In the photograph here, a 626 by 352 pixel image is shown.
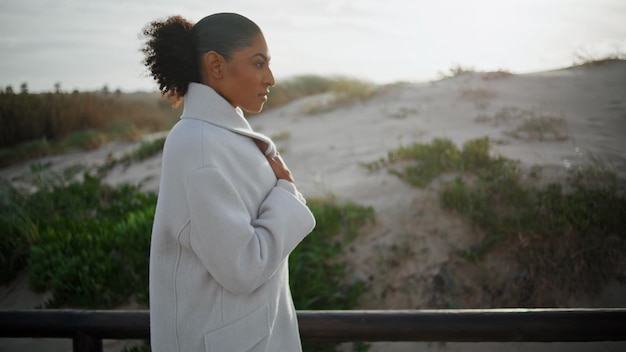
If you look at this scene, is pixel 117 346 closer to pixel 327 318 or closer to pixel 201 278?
pixel 327 318

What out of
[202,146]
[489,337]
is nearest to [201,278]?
[202,146]

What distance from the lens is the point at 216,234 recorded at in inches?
49.1

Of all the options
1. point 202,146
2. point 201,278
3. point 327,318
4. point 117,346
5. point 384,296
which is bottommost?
point 117,346

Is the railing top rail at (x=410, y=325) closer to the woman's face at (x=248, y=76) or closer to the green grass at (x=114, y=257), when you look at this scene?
the woman's face at (x=248, y=76)

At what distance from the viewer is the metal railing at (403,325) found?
7.02ft

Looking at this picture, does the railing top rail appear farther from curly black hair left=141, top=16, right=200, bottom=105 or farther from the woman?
curly black hair left=141, top=16, right=200, bottom=105

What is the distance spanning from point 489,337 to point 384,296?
2.03 meters

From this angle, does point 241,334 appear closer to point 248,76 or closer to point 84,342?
point 248,76

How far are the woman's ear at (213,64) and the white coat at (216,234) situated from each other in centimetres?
6

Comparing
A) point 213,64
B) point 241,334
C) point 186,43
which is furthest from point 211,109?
point 241,334

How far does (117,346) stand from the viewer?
420 centimetres

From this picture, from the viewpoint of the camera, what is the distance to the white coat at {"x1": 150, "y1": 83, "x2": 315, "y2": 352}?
1266mm

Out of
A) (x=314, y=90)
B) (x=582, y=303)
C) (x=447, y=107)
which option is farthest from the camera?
(x=314, y=90)

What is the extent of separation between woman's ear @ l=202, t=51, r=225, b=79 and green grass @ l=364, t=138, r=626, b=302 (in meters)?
3.47
